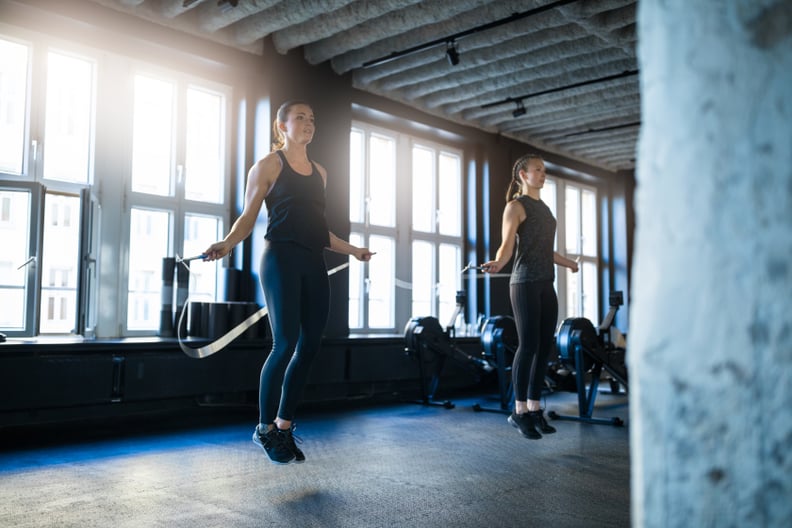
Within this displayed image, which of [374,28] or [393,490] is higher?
[374,28]

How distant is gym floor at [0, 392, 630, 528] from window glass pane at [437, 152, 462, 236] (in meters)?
3.71

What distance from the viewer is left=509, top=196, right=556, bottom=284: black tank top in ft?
11.8

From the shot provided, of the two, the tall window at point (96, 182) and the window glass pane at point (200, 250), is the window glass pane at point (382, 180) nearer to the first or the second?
the tall window at point (96, 182)

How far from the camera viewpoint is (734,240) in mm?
551

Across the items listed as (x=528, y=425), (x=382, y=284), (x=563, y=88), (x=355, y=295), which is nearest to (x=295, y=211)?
(x=528, y=425)

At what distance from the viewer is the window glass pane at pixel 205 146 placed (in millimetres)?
5676

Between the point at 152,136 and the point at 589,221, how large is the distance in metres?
7.15

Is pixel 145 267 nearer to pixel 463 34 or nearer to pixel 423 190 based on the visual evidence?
pixel 463 34

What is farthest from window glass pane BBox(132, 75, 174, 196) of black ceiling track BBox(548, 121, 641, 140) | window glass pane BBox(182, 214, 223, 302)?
black ceiling track BBox(548, 121, 641, 140)

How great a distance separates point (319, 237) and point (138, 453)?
1.60 metres

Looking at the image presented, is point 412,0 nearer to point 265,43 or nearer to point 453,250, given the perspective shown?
point 265,43

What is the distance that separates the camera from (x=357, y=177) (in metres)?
7.08

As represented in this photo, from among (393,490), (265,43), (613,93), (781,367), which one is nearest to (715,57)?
(781,367)

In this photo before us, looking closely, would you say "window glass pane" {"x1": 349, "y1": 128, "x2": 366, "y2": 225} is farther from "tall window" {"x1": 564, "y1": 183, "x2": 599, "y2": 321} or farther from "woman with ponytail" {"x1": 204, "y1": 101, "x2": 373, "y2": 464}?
"woman with ponytail" {"x1": 204, "y1": 101, "x2": 373, "y2": 464}
